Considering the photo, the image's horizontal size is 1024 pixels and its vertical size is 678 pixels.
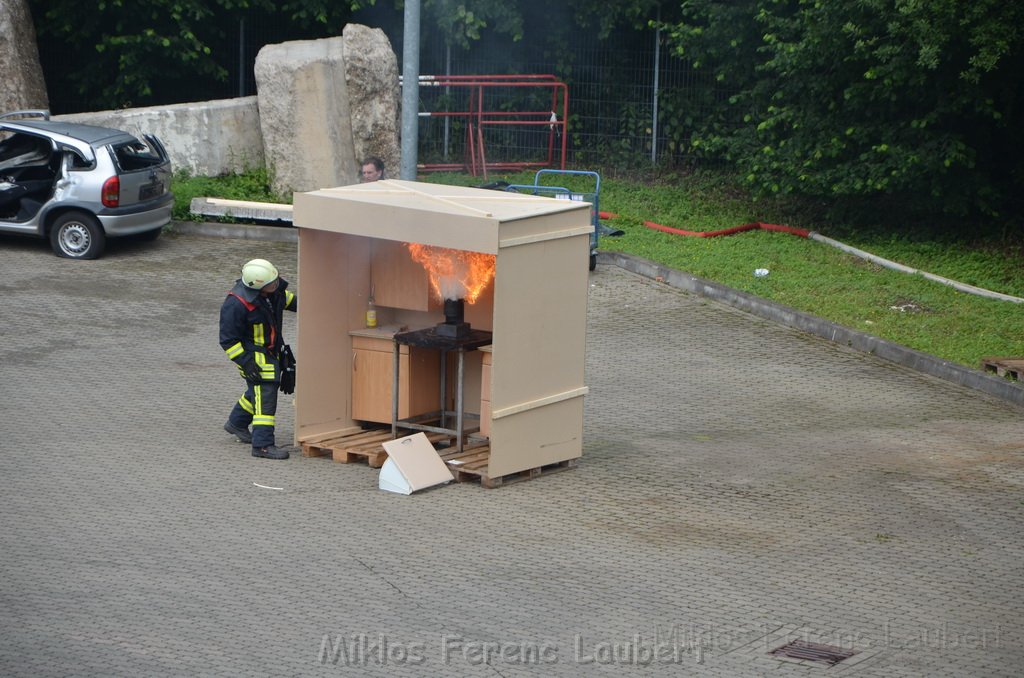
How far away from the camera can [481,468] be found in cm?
964

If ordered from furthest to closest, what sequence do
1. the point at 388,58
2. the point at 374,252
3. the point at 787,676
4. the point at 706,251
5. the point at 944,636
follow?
the point at 388,58 → the point at 706,251 → the point at 374,252 → the point at 944,636 → the point at 787,676

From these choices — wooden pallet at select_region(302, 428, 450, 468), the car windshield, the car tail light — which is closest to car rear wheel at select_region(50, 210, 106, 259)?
the car tail light

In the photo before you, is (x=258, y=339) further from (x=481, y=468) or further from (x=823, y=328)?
(x=823, y=328)

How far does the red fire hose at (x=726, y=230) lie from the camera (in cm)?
1875

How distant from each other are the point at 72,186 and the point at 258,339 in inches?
271

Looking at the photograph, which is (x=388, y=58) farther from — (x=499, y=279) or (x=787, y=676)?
(x=787, y=676)

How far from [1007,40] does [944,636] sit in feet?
35.2

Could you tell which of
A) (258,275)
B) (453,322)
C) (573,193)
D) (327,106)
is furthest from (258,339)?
(573,193)

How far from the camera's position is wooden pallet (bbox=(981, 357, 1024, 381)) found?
1238 centimetres

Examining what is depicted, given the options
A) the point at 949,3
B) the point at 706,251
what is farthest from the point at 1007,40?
the point at 706,251

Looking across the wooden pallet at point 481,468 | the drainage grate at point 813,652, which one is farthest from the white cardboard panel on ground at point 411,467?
the drainage grate at point 813,652

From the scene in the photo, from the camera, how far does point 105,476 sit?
9.42 m

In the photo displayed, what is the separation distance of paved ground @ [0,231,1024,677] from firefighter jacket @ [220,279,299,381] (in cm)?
71

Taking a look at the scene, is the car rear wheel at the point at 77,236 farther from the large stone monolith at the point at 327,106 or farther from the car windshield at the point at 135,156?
the large stone monolith at the point at 327,106
